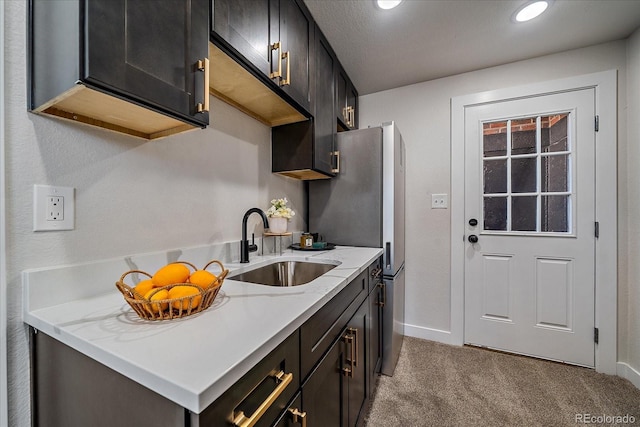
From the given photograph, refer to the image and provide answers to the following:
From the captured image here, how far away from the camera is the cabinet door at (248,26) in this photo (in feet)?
2.94

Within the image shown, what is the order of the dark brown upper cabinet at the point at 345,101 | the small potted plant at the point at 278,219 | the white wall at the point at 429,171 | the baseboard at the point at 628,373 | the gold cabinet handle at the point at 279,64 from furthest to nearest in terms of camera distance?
the white wall at the point at 429,171
the dark brown upper cabinet at the point at 345,101
the baseboard at the point at 628,373
the small potted plant at the point at 278,219
the gold cabinet handle at the point at 279,64

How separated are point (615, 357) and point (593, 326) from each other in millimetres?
216

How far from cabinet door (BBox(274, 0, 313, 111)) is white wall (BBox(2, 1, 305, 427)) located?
14.0 inches

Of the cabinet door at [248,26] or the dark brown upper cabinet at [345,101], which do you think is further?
the dark brown upper cabinet at [345,101]

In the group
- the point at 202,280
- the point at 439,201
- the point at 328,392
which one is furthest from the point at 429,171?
the point at 202,280

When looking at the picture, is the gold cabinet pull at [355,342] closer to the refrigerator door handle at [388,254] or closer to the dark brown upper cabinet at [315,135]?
the refrigerator door handle at [388,254]

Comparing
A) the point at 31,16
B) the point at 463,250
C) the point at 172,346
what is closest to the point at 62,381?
the point at 172,346

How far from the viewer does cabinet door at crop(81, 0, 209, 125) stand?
22.4 inches

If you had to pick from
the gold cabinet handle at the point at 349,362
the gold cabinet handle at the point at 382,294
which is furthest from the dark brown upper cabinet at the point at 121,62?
the gold cabinet handle at the point at 382,294

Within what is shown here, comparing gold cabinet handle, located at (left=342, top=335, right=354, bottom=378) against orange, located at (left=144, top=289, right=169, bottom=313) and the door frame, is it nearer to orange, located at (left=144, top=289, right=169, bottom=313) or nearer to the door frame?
orange, located at (left=144, top=289, right=169, bottom=313)

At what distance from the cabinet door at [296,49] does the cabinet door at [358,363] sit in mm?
1153

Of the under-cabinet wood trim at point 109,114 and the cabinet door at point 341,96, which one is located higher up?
the cabinet door at point 341,96

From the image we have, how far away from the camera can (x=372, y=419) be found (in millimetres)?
1401

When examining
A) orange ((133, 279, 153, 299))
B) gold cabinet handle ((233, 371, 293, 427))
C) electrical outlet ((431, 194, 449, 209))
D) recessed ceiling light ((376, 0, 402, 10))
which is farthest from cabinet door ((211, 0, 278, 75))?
electrical outlet ((431, 194, 449, 209))
